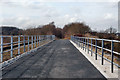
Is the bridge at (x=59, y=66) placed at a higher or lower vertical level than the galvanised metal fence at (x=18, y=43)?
lower

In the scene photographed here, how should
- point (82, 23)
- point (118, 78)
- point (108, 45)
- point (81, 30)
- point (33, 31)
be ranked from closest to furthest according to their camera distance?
1. point (118, 78)
2. point (108, 45)
3. point (33, 31)
4. point (81, 30)
5. point (82, 23)

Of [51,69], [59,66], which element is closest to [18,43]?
[59,66]

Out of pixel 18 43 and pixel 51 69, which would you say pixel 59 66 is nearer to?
pixel 51 69

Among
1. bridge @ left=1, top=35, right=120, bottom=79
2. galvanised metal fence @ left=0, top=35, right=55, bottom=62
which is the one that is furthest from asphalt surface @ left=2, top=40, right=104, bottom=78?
galvanised metal fence @ left=0, top=35, right=55, bottom=62

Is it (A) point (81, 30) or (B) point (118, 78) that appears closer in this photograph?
(B) point (118, 78)

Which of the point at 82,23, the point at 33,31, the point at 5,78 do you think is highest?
the point at 82,23

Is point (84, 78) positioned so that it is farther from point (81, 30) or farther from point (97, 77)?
point (81, 30)

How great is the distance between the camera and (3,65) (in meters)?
6.13

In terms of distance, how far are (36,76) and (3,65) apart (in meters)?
2.25

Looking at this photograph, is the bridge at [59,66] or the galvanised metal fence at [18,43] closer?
the bridge at [59,66]

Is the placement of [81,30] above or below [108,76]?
above

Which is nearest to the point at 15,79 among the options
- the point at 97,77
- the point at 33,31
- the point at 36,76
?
the point at 36,76

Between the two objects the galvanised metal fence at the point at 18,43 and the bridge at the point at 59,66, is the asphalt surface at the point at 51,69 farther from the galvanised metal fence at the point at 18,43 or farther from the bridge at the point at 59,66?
the galvanised metal fence at the point at 18,43

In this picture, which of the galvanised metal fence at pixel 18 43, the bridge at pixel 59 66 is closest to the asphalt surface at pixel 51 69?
the bridge at pixel 59 66
